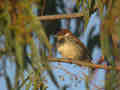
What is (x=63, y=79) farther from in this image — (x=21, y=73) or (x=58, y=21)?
(x=58, y=21)

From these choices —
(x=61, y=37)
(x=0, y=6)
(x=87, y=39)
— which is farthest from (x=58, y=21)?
(x=61, y=37)

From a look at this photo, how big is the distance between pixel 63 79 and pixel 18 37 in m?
0.28

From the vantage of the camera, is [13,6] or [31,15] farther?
[13,6]

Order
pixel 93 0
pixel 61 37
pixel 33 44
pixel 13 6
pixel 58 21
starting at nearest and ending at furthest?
pixel 33 44, pixel 13 6, pixel 93 0, pixel 58 21, pixel 61 37

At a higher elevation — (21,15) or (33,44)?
(21,15)

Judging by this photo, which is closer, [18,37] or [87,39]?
[18,37]

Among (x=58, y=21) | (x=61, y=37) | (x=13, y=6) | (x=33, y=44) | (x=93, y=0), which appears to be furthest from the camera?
(x=61, y=37)

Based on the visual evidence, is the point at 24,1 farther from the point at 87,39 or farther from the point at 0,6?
the point at 87,39

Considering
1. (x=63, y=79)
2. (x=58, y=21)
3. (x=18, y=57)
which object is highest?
(x=58, y=21)

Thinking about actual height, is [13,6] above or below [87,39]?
above

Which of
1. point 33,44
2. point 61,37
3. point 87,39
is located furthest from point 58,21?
point 61,37

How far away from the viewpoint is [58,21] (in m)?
1.17

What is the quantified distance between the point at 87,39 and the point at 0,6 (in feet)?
1.44

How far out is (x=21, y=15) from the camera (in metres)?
0.83
